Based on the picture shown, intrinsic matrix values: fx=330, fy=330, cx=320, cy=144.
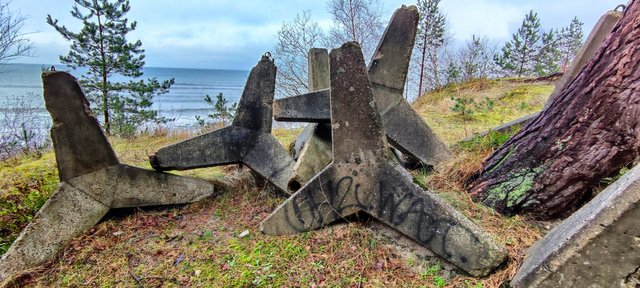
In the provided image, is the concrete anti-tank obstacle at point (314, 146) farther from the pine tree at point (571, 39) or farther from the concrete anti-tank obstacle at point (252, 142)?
the pine tree at point (571, 39)

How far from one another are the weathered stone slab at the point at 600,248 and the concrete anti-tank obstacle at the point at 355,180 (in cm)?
72

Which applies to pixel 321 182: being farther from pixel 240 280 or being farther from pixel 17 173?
pixel 17 173

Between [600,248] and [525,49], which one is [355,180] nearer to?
[600,248]

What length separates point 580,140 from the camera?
2.25 m

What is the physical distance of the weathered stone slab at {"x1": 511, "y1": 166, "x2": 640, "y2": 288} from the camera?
1569 mm

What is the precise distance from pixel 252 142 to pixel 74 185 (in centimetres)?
160

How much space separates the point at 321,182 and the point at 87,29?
1266 centimetres

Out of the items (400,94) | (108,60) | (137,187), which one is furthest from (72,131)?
(108,60)

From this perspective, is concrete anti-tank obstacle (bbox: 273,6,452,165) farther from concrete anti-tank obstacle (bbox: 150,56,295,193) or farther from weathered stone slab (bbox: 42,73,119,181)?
weathered stone slab (bbox: 42,73,119,181)

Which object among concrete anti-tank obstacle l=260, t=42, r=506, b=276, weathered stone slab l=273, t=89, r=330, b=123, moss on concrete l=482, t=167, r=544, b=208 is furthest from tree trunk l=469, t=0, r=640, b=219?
weathered stone slab l=273, t=89, r=330, b=123

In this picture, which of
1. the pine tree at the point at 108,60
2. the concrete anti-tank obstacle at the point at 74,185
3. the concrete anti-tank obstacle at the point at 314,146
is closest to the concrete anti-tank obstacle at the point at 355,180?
the concrete anti-tank obstacle at the point at 314,146

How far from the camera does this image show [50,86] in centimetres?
266

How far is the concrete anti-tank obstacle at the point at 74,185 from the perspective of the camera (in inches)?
101

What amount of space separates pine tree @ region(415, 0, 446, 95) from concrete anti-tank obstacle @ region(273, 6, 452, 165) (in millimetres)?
10139
